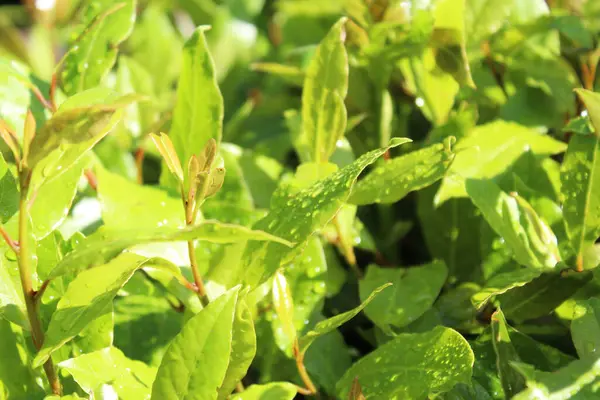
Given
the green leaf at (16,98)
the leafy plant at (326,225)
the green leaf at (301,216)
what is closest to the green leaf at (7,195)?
the leafy plant at (326,225)

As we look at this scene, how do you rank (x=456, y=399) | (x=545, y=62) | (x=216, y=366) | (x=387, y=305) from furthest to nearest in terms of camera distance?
(x=545, y=62)
(x=387, y=305)
(x=456, y=399)
(x=216, y=366)

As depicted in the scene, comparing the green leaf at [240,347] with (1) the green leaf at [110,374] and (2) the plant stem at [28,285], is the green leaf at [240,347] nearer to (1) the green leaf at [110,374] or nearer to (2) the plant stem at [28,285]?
(1) the green leaf at [110,374]

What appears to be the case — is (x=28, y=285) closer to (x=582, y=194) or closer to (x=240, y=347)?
(x=240, y=347)

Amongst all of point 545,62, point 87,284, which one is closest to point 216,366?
point 87,284

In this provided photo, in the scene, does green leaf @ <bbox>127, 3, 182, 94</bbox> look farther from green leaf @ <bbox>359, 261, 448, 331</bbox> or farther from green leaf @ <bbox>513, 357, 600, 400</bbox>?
green leaf @ <bbox>513, 357, 600, 400</bbox>

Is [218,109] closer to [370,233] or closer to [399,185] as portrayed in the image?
[399,185]
